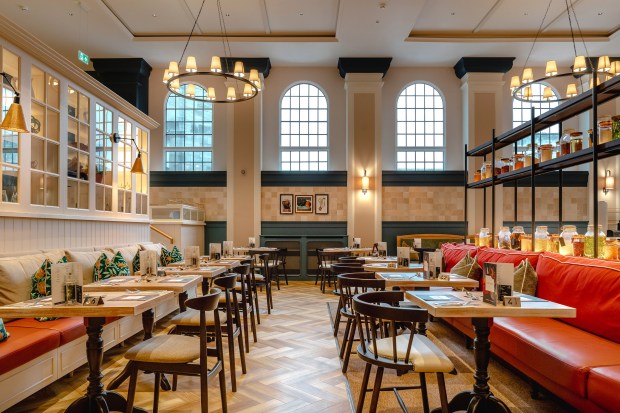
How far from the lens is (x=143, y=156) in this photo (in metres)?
7.36

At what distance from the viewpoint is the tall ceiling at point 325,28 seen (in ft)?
26.9

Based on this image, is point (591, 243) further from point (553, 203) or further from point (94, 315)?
point (553, 203)

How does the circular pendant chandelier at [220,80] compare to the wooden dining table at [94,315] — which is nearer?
the wooden dining table at [94,315]

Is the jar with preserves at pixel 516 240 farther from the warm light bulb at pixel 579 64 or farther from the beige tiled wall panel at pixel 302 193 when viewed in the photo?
the beige tiled wall panel at pixel 302 193

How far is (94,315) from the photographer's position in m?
2.42

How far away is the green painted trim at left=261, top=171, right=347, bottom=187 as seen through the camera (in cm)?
1050

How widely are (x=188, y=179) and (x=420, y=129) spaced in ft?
19.2

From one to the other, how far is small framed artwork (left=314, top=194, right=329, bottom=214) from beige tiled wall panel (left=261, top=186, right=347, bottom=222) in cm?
7

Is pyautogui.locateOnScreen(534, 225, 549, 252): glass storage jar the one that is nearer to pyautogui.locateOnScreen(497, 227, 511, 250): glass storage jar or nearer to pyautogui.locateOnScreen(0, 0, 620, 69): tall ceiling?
pyautogui.locateOnScreen(497, 227, 511, 250): glass storage jar

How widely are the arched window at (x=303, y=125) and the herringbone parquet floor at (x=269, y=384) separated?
21.4 feet

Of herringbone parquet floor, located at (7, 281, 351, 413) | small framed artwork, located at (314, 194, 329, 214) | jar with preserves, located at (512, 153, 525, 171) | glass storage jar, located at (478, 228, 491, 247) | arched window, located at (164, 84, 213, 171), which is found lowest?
herringbone parquet floor, located at (7, 281, 351, 413)

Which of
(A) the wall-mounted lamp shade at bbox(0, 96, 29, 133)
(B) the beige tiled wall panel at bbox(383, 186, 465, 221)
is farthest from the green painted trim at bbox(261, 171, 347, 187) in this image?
(A) the wall-mounted lamp shade at bbox(0, 96, 29, 133)

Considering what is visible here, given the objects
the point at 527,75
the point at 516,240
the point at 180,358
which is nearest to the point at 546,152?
the point at 516,240

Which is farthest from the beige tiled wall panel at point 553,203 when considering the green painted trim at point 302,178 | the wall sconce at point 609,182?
the green painted trim at point 302,178
